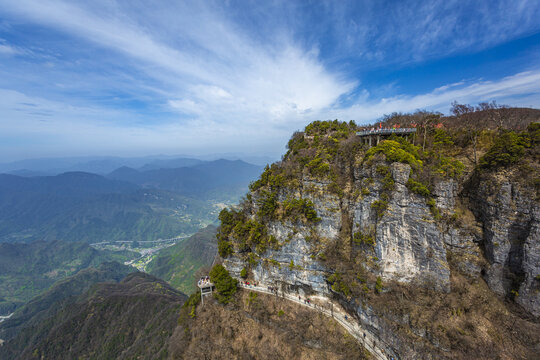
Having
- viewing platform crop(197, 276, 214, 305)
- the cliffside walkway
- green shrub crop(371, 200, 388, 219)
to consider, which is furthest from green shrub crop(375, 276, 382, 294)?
viewing platform crop(197, 276, 214, 305)

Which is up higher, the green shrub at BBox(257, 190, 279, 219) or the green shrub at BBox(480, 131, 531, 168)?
the green shrub at BBox(480, 131, 531, 168)

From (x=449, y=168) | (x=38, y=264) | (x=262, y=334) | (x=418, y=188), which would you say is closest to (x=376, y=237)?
(x=418, y=188)

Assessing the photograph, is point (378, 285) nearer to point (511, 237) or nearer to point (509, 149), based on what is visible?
point (511, 237)

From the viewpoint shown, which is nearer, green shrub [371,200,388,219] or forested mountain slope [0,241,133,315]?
green shrub [371,200,388,219]

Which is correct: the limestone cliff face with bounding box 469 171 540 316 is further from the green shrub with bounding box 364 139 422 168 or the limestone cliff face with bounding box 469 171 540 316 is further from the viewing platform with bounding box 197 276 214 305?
the viewing platform with bounding box 197 276 214 305

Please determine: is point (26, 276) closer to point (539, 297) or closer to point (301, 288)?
point (301, 288)

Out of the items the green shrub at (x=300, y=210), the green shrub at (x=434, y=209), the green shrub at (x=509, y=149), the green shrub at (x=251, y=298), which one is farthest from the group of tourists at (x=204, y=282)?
the green shrub at (x=509, y=149)
